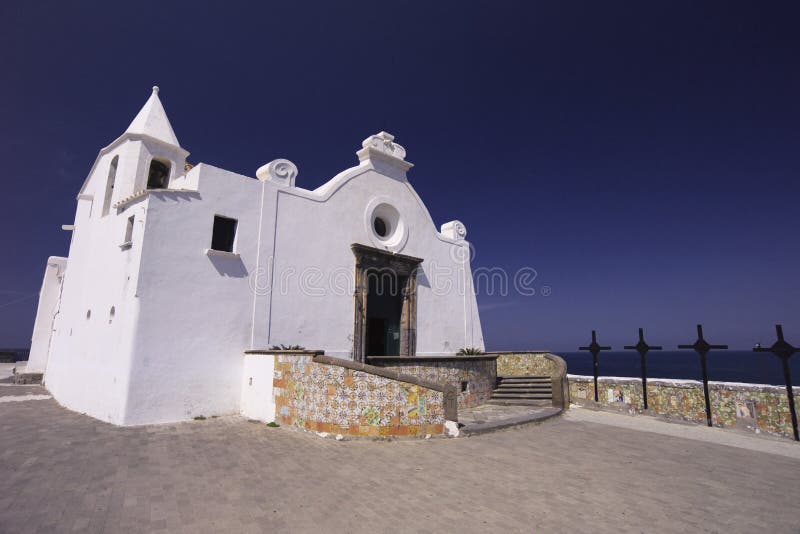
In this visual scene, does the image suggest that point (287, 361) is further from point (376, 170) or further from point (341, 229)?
point (376, 170)

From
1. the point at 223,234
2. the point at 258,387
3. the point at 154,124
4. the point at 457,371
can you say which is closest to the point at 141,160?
→ the point at 154,124

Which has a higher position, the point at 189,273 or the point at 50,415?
the point at 189,273

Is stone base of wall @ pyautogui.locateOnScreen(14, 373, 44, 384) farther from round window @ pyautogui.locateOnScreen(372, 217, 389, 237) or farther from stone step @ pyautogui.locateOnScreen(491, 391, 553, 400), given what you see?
stone step @ pyautogui.locateOnScreen(491, 391, 553, 400)

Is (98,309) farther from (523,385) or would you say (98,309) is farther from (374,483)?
(523,385)

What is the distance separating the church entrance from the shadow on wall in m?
4.00

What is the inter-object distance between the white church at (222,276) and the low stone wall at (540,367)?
73.8 inches

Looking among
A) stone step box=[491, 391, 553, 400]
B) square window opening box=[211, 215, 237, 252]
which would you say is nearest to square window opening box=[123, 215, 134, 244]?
square window opening box=[211, 215, 237, 252]

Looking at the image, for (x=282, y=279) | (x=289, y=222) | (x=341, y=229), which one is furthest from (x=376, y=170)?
(x=282, y=279)

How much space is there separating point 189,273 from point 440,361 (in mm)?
6762

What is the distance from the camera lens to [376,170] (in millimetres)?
14828

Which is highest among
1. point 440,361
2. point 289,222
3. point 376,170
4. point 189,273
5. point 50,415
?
point 376,170

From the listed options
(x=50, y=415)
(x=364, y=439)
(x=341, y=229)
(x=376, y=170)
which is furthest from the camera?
(x=376, y=170)

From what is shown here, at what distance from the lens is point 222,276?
10.2 m

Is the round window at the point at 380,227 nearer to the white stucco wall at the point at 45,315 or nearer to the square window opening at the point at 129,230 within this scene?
the square window opening at the point at 129,230
